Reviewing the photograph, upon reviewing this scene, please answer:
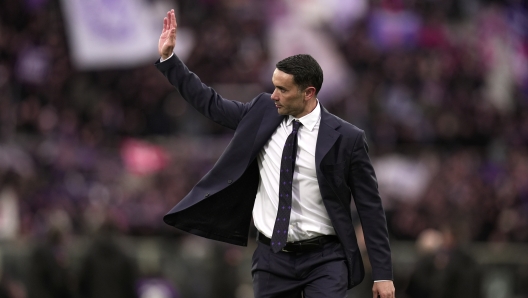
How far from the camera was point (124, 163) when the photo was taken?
17.3 metres

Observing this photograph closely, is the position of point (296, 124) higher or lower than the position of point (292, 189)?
higher

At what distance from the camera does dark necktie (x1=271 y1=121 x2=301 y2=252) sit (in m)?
6.48

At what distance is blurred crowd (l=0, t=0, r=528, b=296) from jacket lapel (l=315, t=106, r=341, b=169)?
21.1 ft

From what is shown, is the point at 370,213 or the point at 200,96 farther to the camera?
the point at 200,96

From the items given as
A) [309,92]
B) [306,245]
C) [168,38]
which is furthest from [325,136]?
[168,38]

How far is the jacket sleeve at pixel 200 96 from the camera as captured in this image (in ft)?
22.2

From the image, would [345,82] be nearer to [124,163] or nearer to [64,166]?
[124,163]

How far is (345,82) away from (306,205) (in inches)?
552

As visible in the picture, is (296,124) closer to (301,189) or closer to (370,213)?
(301,189)

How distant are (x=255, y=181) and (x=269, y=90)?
1254cm

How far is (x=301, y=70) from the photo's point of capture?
6496 millimetres

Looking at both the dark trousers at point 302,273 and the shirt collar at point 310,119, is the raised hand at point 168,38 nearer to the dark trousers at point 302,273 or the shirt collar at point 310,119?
the shirt collar at point 310,119

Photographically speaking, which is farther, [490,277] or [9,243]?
[490,277]

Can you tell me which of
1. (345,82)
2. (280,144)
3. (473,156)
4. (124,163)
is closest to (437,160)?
(473,156)
